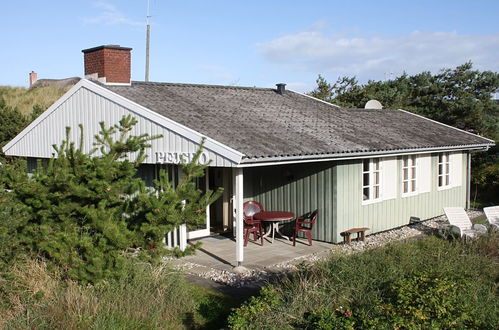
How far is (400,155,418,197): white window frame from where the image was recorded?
14578 mm

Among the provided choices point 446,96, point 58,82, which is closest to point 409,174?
point 446,96

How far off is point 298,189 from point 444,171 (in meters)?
6.60

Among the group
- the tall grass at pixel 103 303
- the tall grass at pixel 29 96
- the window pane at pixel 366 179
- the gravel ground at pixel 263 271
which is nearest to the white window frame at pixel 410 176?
the window pane at pixel 366 179

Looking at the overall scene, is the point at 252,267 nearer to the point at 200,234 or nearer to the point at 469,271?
the point at 200,234

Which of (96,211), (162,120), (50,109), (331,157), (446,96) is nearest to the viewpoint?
(96,211)

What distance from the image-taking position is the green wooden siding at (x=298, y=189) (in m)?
12.4

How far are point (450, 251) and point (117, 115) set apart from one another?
7997mm

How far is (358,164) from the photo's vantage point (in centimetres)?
1280

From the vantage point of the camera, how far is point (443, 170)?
16.7 metres

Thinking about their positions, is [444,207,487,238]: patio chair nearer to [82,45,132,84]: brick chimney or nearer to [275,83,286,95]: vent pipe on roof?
[275,83,286,95]: vent pipe on roof

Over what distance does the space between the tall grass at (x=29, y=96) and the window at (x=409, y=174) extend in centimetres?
2655

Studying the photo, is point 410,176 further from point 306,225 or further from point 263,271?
point 263,271

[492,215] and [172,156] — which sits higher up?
[172,156]

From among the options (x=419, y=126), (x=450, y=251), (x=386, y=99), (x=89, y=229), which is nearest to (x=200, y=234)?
(x=89, y=229)
